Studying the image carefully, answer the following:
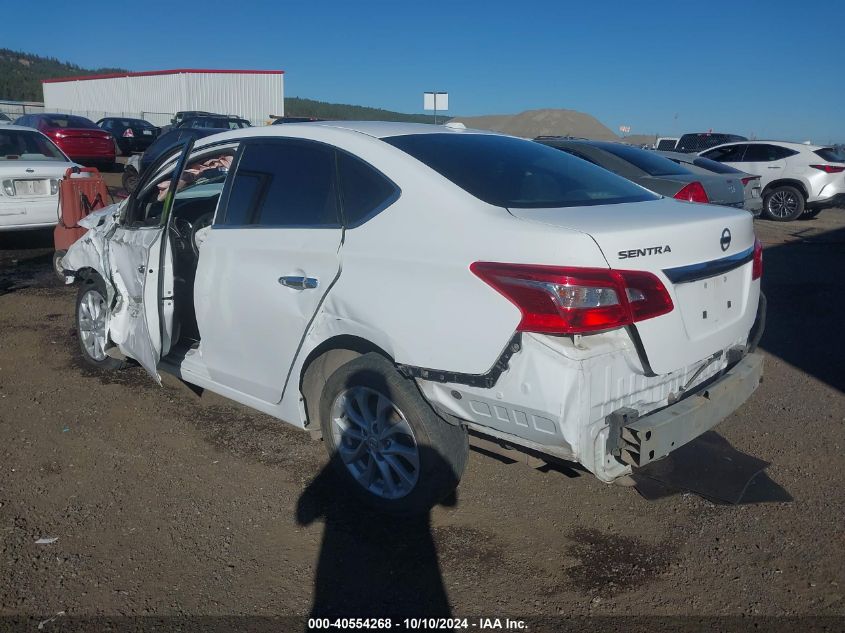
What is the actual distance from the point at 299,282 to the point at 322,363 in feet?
1.35

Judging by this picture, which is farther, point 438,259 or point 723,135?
point 723,135

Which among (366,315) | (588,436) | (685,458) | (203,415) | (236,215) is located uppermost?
(236,215)

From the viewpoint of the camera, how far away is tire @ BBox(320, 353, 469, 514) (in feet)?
10.6

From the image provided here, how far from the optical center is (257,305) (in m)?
3.79

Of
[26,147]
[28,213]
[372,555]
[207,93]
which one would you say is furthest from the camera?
[207,93]

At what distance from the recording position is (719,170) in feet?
36.0

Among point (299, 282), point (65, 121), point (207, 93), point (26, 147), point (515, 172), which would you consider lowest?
point (299, 282)

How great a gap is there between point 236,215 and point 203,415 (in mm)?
1553

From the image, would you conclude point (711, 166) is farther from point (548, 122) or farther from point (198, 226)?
point (548, 122)

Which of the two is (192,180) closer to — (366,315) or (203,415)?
(203,415)

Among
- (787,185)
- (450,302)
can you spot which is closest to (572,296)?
(450,302)

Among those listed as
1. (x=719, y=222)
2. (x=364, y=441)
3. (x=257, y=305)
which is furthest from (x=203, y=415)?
(x=719, y=222)

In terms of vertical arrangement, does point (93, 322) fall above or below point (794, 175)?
below

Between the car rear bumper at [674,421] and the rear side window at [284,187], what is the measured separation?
5.24 ft
